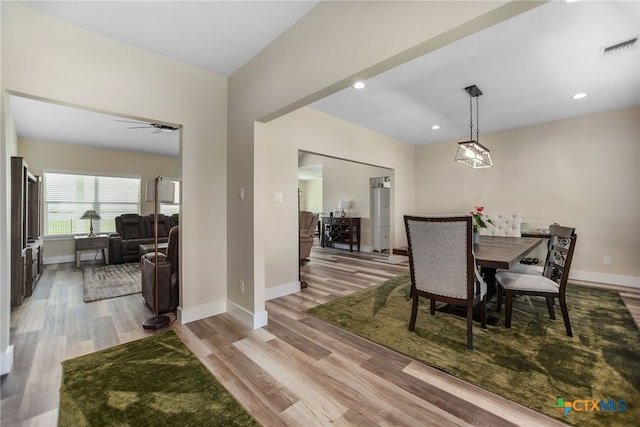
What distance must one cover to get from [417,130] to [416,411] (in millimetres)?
4644

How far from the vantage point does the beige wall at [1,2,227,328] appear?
6.46 feet

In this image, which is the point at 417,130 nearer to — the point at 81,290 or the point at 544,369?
the point at 544,369

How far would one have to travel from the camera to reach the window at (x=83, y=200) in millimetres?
5812

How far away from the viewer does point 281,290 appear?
362cm

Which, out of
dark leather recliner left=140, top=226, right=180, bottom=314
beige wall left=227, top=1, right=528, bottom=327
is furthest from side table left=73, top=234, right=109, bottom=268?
beige wall left=227, top=1, right=528, bottom=327

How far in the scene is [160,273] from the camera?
9.43 feet

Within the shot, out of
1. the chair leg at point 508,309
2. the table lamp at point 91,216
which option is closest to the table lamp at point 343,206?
the chair leg at point 508,309

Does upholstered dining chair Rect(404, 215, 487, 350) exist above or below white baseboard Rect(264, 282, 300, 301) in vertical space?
above

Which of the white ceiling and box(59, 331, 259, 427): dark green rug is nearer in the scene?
box(59, 331, 259, 427): dark green rug

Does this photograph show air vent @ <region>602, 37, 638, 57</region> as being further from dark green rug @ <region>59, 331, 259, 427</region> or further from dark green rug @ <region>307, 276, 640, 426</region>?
dark green rug @ <region>59, 331, 259, 427</region>

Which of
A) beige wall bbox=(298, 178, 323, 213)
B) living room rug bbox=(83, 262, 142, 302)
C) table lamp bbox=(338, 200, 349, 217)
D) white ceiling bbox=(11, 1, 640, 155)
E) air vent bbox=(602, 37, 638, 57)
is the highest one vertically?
white ceiling bbox=(11, 1, 640, 155)

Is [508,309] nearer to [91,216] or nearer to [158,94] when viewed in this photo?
[158,94]

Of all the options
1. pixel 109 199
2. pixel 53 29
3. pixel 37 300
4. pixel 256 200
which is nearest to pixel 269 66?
pixel 256 200

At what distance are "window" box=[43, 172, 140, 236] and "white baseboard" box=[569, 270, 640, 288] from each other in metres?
9.41
